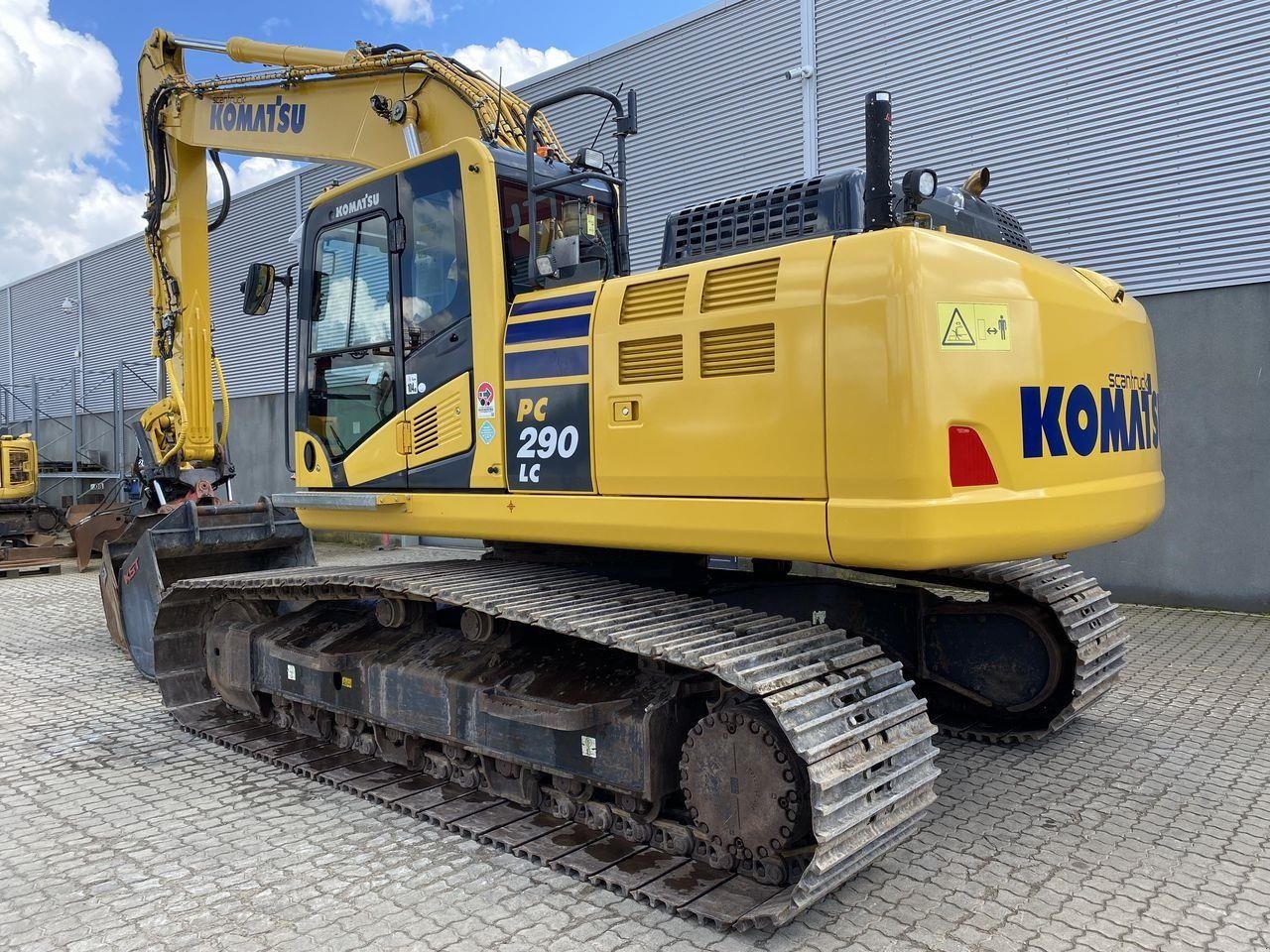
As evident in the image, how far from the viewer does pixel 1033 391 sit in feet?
11.3

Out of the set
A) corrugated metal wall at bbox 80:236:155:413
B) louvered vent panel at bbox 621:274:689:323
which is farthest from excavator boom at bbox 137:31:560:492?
corrugated metal wall at bbox 80:236:155:413

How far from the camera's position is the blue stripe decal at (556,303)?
4.03 metres

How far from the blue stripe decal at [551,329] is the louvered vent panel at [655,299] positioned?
21cm

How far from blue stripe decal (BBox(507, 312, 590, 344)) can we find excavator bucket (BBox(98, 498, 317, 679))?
346 centimetres

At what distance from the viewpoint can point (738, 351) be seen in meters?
3.50

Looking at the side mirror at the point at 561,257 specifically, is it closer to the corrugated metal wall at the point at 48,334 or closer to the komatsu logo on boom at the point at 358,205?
the komatsu logo on boom at the point at 358,205

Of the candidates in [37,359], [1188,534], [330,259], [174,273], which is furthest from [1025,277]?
[37,359]

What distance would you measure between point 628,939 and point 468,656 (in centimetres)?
167

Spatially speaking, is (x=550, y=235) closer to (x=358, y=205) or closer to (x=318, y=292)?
(x=358, y=205)

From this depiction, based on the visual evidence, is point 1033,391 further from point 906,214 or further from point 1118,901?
point 1118,901

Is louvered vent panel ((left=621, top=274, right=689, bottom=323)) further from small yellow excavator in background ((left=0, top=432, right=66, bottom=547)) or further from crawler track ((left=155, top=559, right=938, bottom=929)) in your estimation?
small yellow excavator in background ((left=0, top=432, right=66, bottom=547))

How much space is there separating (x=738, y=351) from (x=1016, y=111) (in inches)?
302

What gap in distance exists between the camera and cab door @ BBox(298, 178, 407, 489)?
15.7 ft

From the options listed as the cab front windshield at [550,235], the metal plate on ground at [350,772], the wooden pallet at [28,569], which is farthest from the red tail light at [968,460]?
the wooden pallet at [28,569]
